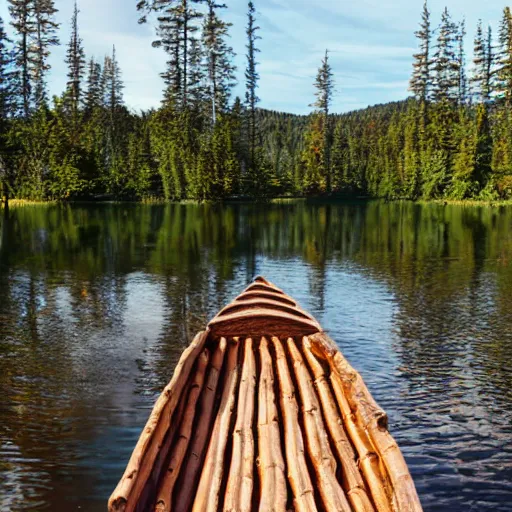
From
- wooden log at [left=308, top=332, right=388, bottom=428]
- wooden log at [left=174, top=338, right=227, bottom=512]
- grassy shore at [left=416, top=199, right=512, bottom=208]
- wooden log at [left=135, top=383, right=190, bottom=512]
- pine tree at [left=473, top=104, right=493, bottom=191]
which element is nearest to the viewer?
wooden log at [left=135, top=383, right=190, bottom=512]

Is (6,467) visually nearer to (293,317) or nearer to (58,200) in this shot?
(293,317)

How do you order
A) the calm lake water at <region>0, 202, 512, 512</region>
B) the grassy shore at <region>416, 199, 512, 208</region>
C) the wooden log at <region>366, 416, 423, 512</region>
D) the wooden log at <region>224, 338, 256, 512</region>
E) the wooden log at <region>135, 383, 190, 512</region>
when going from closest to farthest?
1. the wooden log at <region>366, 416, 423, 512</region>
2. the wooden log at <region>135, 383, 190, 512</region>
3. the wooden log at <region>224, 338, 256, 512</region>
4. the calm lake water at <region>0, 202, 512, 512</region>
5. the grassy shore at <region>416, 199, 512, 208</region>

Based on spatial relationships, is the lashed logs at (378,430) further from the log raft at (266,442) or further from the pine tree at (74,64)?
the pine tree at (74,64)

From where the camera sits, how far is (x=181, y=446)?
544 cm

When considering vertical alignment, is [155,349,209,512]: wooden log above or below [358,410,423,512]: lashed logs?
below

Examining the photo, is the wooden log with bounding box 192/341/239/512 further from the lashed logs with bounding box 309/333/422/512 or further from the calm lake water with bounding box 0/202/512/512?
the calm lake water with bounding box 0/202/512/512

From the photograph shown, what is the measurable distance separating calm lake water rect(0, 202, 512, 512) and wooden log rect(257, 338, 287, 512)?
1649mm

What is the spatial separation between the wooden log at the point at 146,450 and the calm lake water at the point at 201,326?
131 cm

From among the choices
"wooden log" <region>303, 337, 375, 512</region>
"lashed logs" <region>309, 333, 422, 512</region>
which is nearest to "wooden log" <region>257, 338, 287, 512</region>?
"wooden log" <region>303, 337, 375, 512</region>

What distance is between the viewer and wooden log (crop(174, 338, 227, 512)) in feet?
15.4

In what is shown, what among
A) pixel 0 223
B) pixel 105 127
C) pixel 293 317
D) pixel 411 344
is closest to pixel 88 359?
pixel 293 317

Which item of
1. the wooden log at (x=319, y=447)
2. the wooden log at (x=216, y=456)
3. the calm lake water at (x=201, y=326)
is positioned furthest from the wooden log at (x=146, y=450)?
the calm lake water at (x=201, y=326)

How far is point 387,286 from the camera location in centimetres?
1761

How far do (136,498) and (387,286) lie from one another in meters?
14.1
